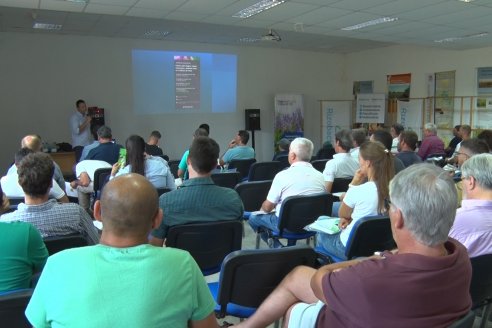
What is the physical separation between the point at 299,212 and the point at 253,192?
2.62 ft

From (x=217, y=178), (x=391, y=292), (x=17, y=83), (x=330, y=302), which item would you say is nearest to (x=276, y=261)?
(x=330, y=302)

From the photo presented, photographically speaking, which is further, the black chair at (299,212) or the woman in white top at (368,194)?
the black chair at (299,212)

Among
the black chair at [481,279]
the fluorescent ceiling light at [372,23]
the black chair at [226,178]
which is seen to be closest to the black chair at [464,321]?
Result: the black chair at [481,279]

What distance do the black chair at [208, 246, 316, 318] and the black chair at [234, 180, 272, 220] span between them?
1.90m

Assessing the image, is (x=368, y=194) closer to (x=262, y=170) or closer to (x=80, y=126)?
(x=262, y=170)

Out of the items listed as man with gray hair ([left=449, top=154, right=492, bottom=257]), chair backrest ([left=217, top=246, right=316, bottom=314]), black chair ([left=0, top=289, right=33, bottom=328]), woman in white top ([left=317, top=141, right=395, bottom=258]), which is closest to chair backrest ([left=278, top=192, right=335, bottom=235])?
woman in white top ([left=317, top=141, right=395, bottom=258])

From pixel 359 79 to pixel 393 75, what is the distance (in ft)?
3.87

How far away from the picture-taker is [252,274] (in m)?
1.77

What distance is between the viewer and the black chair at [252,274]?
1708 mm

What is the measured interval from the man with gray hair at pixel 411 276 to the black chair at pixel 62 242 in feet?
4.07

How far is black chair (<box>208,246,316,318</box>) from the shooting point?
1708mm

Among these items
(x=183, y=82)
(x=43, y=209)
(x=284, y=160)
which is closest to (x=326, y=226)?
(x=43, y=209)

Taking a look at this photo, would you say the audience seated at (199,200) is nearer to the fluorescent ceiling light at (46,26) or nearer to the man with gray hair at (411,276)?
the man with gray hair at (411,276)

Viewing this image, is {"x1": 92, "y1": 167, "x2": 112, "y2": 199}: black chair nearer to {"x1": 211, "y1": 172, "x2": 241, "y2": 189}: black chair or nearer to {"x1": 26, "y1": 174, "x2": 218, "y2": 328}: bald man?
{"x1": 211, "y1": 172, "x2": 241, "y2": 189}: black chair
